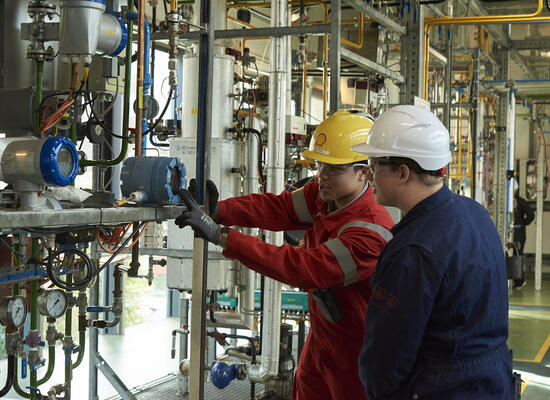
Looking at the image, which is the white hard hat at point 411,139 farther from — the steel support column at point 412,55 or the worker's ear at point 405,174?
the steel support column at point 412,55

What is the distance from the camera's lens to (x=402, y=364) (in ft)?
6.46

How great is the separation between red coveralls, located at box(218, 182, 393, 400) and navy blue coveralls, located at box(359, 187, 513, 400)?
0.63m

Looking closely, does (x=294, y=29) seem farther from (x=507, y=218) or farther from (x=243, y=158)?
(x=507, y=218)

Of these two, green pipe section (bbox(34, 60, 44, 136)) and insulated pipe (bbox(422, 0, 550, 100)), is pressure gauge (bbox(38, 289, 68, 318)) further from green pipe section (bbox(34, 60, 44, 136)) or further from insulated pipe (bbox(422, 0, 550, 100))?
insulated pipe (bbox(422, 0, 550, 100))

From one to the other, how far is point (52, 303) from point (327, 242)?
4.82 ft

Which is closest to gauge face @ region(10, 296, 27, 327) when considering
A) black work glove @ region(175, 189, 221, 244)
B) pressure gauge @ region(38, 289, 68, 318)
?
pressure gauge @ region(38, 289, 68, 318)

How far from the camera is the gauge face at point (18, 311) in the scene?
3.06 meters

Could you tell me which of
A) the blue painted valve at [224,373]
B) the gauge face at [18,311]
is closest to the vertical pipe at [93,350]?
the blue painted valve at [224,373]

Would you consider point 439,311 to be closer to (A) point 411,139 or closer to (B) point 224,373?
(A) point 411,139

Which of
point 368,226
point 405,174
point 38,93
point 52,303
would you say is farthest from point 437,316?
point 52,303

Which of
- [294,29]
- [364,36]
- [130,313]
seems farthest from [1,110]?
[130,313]

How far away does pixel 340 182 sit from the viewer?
9.92ft

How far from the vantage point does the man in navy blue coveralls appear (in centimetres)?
194

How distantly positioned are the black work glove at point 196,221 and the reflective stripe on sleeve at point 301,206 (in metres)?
0.81
